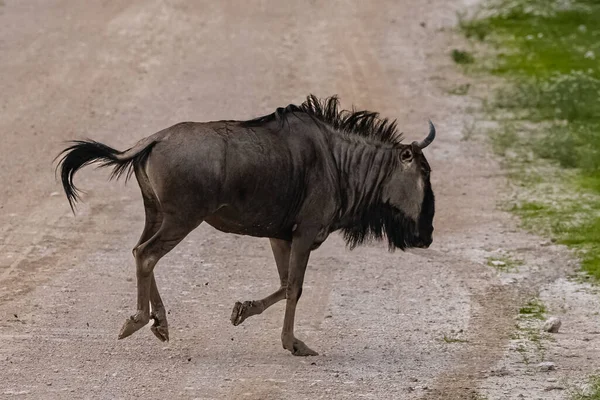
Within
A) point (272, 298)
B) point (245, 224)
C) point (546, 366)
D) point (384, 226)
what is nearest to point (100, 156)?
point (245, 224)

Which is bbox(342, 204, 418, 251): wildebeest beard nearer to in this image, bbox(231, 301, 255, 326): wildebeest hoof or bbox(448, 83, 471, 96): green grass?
bbox(231, 301, 255, 326): wildebeest hoof

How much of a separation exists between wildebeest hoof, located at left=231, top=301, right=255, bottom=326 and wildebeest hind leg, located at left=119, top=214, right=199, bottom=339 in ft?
2.21

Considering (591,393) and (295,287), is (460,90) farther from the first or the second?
(591,393)

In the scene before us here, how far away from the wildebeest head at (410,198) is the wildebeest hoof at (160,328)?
6.45ft

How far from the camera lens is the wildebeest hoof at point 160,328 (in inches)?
364

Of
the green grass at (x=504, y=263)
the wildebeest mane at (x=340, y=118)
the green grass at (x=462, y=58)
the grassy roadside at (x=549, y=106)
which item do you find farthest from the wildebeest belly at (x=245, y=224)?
the green grass at (x=462, y=58)

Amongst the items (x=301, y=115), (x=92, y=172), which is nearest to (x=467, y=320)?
(x=301, y=115)

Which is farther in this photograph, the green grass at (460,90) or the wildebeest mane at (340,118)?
the green grass at (460,90)

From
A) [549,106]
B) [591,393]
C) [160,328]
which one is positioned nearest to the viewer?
[591,393]

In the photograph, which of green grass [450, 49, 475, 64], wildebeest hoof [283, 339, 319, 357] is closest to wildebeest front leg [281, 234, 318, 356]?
wildebeest hoof [283, 339, 319, 357]

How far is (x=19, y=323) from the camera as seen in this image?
9805mm

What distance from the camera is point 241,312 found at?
950cm

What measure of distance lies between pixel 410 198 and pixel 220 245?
3036 millimetres

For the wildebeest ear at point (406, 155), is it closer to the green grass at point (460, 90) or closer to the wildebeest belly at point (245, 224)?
the wildebeest belly at point (245, 224)
